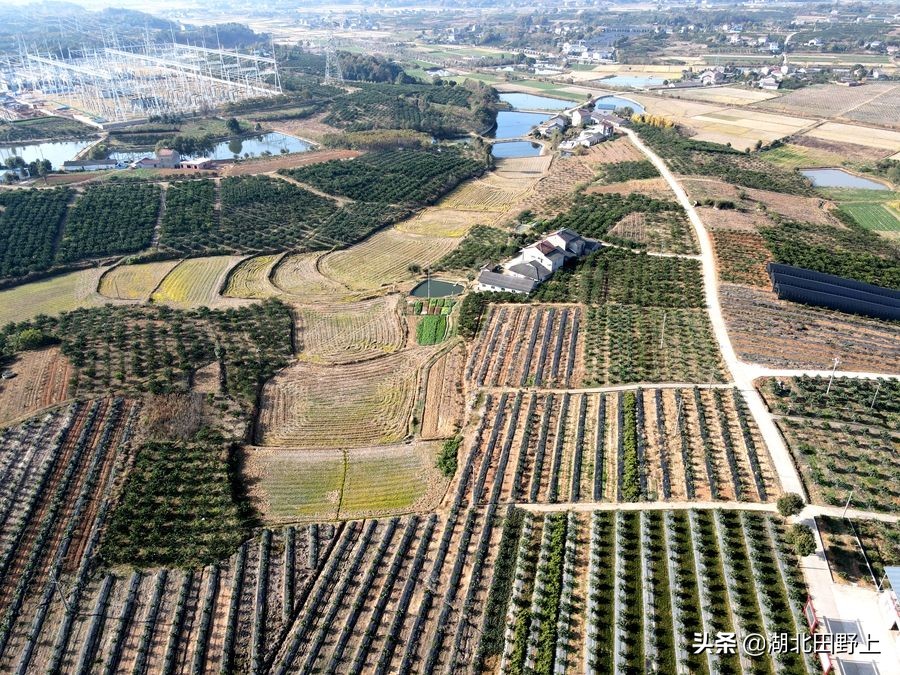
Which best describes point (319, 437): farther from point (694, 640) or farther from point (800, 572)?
point (800, 572)

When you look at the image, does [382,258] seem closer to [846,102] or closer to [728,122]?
[728,122]

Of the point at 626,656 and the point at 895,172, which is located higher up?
the point at 895,172

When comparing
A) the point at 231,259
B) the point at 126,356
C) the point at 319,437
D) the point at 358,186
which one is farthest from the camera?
the point at 358,186

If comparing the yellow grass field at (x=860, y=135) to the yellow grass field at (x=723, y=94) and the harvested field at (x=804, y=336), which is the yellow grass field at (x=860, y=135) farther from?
the harvested field at (x=804, y=336)

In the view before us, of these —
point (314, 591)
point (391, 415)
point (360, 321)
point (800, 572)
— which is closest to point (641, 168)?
point (360, 321)

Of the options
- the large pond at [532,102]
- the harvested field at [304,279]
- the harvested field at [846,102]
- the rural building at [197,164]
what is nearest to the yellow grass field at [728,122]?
the harvested field at [846,102]

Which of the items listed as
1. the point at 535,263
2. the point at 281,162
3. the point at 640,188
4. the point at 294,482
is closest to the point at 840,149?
the point at 640,188
